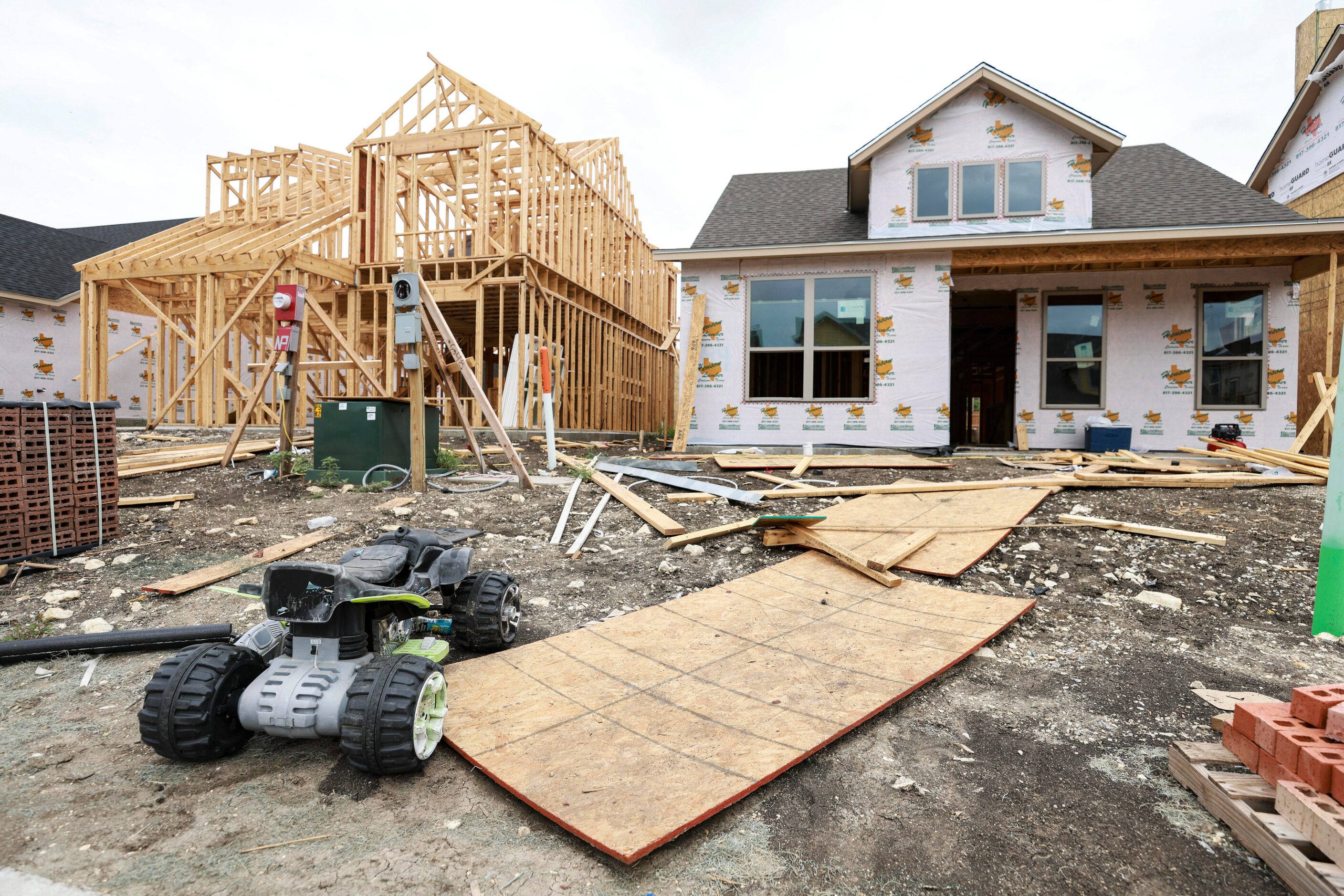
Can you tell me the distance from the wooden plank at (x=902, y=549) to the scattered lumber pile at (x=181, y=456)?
780 centimetres

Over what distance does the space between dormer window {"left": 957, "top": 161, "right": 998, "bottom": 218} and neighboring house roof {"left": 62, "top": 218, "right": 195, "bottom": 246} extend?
85.4ft

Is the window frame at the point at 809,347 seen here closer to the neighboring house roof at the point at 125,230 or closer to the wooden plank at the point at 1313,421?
the wooden plank at the point at 1313,421

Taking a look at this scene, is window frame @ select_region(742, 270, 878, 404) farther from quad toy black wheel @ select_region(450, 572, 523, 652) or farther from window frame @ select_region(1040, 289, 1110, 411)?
quad toy black wheel @ select_region(450, 572, 523, 652)

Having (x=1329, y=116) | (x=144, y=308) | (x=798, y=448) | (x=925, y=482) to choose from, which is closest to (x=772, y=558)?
(x=925, y=482)

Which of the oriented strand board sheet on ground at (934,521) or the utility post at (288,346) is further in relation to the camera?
the utility post at (288,346)

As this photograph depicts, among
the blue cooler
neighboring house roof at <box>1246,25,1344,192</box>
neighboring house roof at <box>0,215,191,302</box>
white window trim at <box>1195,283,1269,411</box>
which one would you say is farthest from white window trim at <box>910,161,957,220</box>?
neighboring house roof at <box>0,215,191,302</box>

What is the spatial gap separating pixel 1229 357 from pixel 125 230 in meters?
33.5

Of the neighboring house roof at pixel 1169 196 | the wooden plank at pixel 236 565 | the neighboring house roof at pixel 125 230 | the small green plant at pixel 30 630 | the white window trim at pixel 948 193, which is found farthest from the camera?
the neighboring house roof at pixel 125 230

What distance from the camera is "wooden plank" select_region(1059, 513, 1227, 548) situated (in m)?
5.26

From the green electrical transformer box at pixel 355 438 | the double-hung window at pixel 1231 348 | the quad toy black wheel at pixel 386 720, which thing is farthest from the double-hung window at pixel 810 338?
the quad toy black wheel at pixel 386 720

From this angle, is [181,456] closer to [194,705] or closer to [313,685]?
[194,705]

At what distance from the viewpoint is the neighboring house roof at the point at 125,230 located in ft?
74.8

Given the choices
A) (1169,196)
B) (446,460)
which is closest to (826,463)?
(446,460)

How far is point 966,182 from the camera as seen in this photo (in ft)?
37.5
